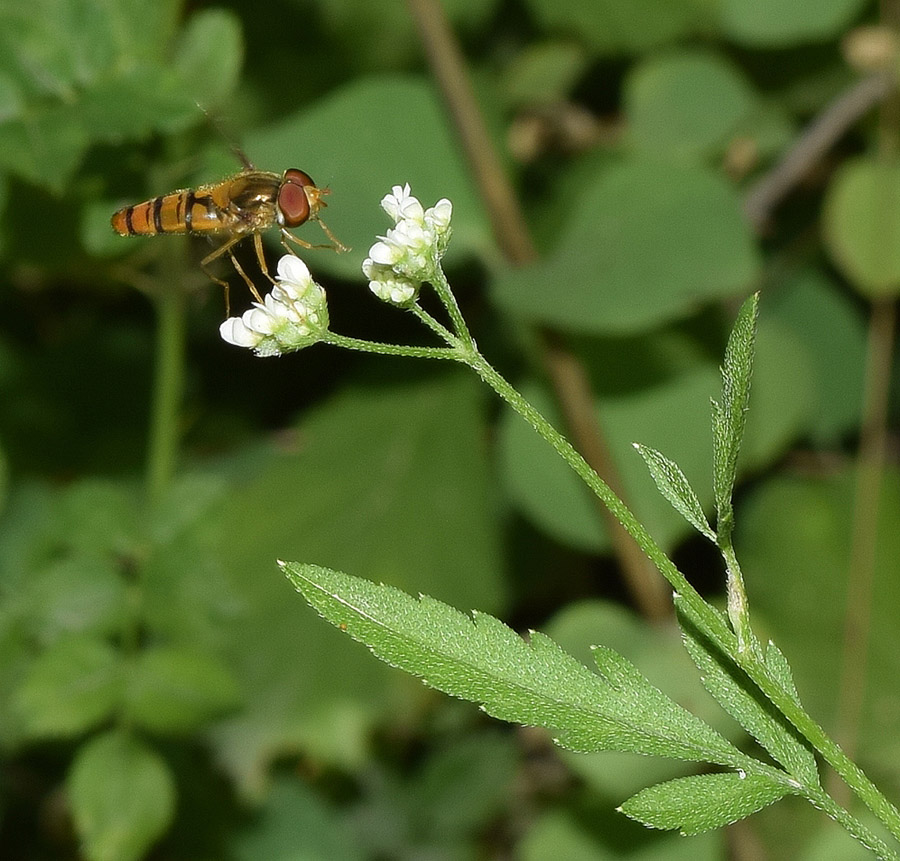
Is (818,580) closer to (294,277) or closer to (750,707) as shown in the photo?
(750,707)

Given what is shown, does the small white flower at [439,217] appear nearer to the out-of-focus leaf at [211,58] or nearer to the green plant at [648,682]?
the green plant at [648,682]

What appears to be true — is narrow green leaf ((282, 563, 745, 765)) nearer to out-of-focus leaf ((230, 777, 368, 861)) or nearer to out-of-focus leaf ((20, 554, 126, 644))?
out-of-focus leaf ((20, 554, 126, 644))

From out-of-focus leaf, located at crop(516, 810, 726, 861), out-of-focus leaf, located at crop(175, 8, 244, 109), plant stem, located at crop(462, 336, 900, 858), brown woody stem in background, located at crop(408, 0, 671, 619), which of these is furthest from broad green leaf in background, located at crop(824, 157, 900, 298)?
plant stem, located at crop(462, 336, 900, 858)

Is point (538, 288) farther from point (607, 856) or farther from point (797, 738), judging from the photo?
point (797, 738)

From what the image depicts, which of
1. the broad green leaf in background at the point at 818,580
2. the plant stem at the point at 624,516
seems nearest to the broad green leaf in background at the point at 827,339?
the broad green leaf in background at the point at 818,580

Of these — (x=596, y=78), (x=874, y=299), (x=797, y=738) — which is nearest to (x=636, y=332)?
(x=874, y=299)

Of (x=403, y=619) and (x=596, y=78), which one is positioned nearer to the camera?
(x=403, y=619)
